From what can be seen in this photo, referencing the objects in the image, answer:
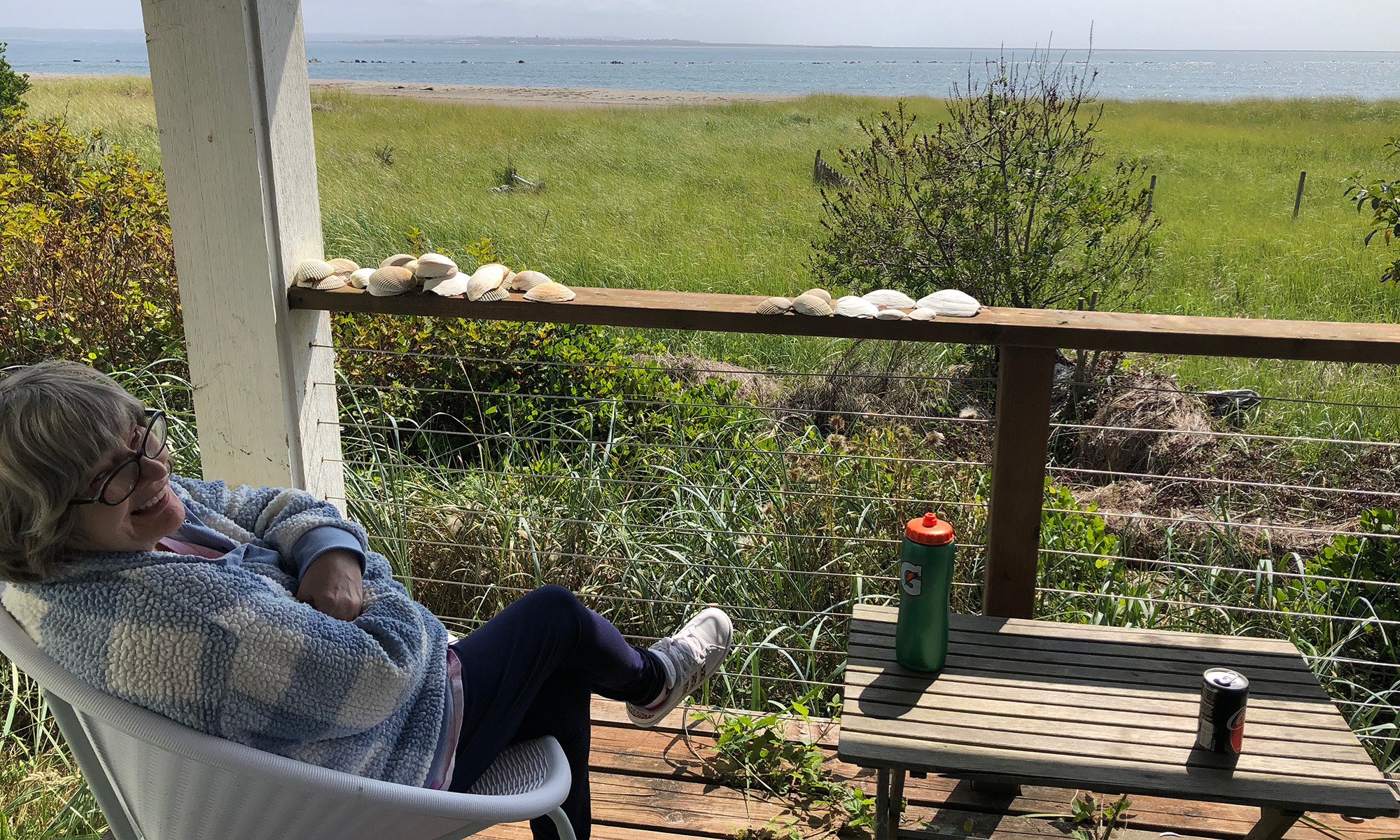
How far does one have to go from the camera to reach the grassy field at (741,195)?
9359 millimetres

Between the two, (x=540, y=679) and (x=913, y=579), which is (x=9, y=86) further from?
(x=913, y=579)

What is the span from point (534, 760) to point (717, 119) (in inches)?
1017

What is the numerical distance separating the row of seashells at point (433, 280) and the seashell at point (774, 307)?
381 mm

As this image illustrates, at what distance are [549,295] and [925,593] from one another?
0.91 meters

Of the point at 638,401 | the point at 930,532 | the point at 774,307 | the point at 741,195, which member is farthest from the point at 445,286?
the point at 741,195

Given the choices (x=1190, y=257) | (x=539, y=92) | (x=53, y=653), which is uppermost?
(x=539, y=92)

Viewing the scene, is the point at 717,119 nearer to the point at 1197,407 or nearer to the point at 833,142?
the point at 833,142

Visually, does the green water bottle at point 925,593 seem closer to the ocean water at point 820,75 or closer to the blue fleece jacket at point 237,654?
the blue fleece jacket at point 237,654

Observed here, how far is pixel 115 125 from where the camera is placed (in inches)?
597

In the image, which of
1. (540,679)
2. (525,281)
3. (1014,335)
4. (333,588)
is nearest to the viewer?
(333,588)

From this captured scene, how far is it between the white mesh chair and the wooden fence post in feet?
3.34

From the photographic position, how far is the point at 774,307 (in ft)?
5.81

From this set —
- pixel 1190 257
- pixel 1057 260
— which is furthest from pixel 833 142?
pixel 1057 260

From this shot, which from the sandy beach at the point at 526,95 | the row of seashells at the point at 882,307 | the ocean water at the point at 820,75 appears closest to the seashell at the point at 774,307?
the row of seashells at the point at 882,307
